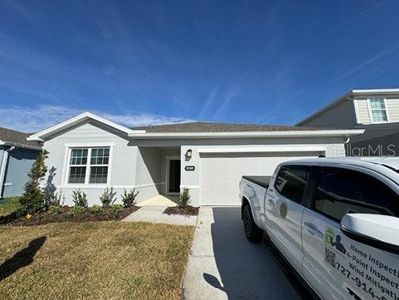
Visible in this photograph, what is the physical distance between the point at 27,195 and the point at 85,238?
4.79m

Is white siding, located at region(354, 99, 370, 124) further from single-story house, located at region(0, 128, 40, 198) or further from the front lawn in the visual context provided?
single-story house, located at region(0, 128, 40, 198)

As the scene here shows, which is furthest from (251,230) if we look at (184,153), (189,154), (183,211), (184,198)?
(184,153)

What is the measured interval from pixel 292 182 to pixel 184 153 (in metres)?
8.01

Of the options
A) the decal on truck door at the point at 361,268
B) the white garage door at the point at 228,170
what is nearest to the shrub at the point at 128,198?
the white garage door at the point at 228,170

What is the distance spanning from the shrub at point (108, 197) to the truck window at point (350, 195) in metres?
10.0

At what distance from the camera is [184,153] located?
11445 mm

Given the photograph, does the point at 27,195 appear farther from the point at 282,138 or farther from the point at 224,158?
the point at 282,138

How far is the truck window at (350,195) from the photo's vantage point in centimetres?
196

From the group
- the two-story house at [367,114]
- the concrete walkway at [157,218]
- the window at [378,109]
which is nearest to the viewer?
the concrete walkway at [157,218]

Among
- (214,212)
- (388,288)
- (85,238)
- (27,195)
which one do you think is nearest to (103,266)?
(85,238)

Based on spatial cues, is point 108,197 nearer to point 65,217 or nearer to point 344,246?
point 65,217

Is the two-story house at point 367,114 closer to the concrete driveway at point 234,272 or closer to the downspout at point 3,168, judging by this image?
the concrete driveway at point 234,272

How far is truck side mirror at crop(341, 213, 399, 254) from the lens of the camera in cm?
146

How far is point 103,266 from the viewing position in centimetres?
499
